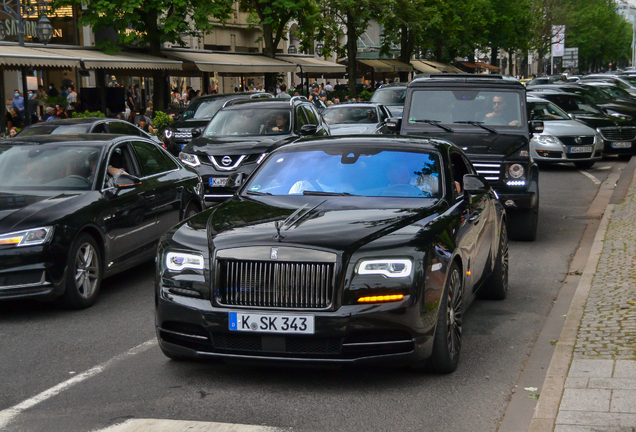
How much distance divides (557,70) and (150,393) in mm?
118528

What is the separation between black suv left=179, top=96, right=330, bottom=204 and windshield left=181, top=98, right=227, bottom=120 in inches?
257

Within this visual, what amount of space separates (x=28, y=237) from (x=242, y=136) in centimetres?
870

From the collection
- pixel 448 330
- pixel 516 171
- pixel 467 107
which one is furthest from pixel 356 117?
pixel 448 330

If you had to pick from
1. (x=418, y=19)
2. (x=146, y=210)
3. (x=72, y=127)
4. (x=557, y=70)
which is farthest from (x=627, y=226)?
(x=557, y=70)

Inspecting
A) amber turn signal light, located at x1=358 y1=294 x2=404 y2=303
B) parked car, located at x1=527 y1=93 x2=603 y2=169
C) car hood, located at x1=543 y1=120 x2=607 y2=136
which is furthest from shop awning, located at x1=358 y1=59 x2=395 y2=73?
amber turn signal light, located at x1=358 y1=294 x2=404 y2=303

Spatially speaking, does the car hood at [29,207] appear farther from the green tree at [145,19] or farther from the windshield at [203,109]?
the green tree at [145,19]

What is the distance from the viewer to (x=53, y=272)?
7.78 meters

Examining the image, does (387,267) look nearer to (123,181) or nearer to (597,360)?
(597,360)

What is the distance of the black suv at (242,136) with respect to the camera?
15.1 meters

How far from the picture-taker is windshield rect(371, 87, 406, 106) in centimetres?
2969

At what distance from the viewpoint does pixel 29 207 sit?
799 cm

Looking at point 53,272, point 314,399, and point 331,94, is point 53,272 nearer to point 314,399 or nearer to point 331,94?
point 314,399

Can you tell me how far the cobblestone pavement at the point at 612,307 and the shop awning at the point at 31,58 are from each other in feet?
54.7

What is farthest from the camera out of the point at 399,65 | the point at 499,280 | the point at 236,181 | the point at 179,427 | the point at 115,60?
the point at 399,65
